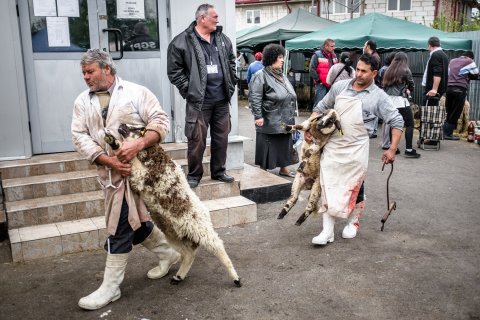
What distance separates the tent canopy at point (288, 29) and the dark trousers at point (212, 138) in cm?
1222

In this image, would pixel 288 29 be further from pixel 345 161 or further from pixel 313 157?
pixel 345 161

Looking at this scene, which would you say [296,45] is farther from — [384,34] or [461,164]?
[461,164]

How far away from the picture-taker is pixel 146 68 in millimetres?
6176

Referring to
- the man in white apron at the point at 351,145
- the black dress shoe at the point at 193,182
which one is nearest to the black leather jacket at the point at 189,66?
the black dress shoe at the point at 193,182

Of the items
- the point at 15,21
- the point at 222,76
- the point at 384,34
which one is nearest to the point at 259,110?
the point at 222,76

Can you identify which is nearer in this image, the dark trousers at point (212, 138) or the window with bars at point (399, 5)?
the dark trousers at point (212, 138)

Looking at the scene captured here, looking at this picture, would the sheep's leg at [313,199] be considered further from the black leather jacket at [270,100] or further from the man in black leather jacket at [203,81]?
the black leather jacket at [270,100]

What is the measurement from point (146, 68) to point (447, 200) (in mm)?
4473

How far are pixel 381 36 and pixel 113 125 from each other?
427 inches

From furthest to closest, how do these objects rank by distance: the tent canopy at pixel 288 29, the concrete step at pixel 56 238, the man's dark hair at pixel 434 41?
the tent canopy at pixel 288 29
the man's dark hair at pixel 434 41
the concrete step at pixel 56 238

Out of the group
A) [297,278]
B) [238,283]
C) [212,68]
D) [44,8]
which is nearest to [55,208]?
[238,283]

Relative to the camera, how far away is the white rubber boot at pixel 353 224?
4918mm

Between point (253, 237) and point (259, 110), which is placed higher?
point (259, 110)

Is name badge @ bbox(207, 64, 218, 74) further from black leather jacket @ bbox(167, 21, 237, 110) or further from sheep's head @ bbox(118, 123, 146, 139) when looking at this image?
sheep's head @ bbox(118, 123, 146, 139)
